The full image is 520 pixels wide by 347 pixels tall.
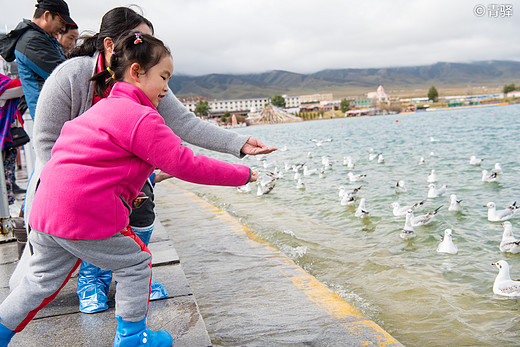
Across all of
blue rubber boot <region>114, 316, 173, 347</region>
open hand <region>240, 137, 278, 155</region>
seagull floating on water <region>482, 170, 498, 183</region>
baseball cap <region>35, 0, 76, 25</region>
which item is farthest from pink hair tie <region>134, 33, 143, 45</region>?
seagull floating on water <region>482, 170, 498, 183</region>

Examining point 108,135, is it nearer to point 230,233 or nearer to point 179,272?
point 179,272

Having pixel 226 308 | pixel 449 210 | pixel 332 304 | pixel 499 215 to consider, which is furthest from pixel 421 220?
pixel 226 308

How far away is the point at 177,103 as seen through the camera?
108 inches

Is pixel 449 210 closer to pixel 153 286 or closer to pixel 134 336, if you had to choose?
pixel 153 286

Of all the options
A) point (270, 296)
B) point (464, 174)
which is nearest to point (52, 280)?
point (270, 296)

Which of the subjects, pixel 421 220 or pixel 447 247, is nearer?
pixel 447 247

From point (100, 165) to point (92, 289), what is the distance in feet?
3.92

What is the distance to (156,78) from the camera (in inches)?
81.0

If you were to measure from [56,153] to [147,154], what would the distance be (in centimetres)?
43

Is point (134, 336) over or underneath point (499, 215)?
over

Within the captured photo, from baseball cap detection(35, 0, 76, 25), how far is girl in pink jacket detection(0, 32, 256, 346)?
4.66 ft

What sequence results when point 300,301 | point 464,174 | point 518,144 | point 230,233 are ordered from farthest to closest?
point 518,144 < point 464,174 < point 230,233 < point 300,301

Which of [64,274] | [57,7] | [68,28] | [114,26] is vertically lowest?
[64,274]

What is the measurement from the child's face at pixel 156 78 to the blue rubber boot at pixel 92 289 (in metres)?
1.32
